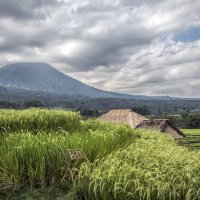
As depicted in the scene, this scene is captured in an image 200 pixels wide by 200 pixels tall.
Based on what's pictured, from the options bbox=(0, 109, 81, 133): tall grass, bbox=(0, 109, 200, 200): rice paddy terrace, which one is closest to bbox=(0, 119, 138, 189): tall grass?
bbox=(0, 109, 200, 200): rice paddy terrace

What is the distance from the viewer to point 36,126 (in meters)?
14.9

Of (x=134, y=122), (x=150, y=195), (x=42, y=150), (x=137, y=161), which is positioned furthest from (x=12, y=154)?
(x=134, y=122)

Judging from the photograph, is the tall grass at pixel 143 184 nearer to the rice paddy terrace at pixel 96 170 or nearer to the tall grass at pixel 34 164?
the rice paddy terrace at pixel 96 170

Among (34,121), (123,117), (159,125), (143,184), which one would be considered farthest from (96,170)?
(123,117)

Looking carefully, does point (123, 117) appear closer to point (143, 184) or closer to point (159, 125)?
point (159, 125)

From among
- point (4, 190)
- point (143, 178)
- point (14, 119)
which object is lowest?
point (4, 190)

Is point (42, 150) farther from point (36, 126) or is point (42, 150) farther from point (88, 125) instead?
point (88, 125)

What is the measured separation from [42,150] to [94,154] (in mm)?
1806

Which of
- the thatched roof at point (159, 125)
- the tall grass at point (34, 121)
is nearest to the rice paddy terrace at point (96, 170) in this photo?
the tall grass at point (34, 121)

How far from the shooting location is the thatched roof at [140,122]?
50875 mm

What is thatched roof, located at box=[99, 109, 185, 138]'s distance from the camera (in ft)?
167

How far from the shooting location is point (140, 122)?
51.7 metres

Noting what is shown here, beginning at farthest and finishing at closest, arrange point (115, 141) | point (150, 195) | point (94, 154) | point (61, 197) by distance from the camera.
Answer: point (115, 141), point (94, 154), point (61, 197), point (150, 195)

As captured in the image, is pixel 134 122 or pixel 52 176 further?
pixel 134 122
